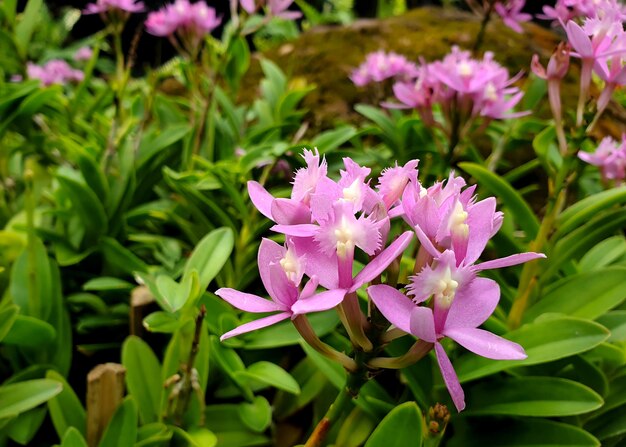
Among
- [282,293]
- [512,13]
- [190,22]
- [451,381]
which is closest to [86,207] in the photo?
[190,22]

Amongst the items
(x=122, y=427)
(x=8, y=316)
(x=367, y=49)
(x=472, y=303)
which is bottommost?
(x=367, y=49)

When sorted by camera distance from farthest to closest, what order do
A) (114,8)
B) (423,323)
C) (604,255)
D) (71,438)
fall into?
(114,8) < (604,255) < (71,438) < (423,323)

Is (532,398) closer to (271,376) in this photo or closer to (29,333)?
(271,376)

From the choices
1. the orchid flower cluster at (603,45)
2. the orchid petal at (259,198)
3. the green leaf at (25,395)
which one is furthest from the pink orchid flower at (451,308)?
the green leaf at (25,395)

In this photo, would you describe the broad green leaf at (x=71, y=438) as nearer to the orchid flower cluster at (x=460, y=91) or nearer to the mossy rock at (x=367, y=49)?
the orchid flower cluster at (x=460, y=91)

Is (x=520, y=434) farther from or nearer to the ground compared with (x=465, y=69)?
nearer to the ground

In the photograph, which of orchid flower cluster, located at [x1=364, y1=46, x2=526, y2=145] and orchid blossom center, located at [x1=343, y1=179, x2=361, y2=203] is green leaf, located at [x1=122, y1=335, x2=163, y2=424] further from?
orchid flower cluster, located at [x1=364, y1=46, x2=526, y2=145]

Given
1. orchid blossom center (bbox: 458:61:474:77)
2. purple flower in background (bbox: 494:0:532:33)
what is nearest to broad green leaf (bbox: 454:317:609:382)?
orchid blossom center (bbox: 458:61:474:77)

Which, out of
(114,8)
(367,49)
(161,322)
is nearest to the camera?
(161,322)
